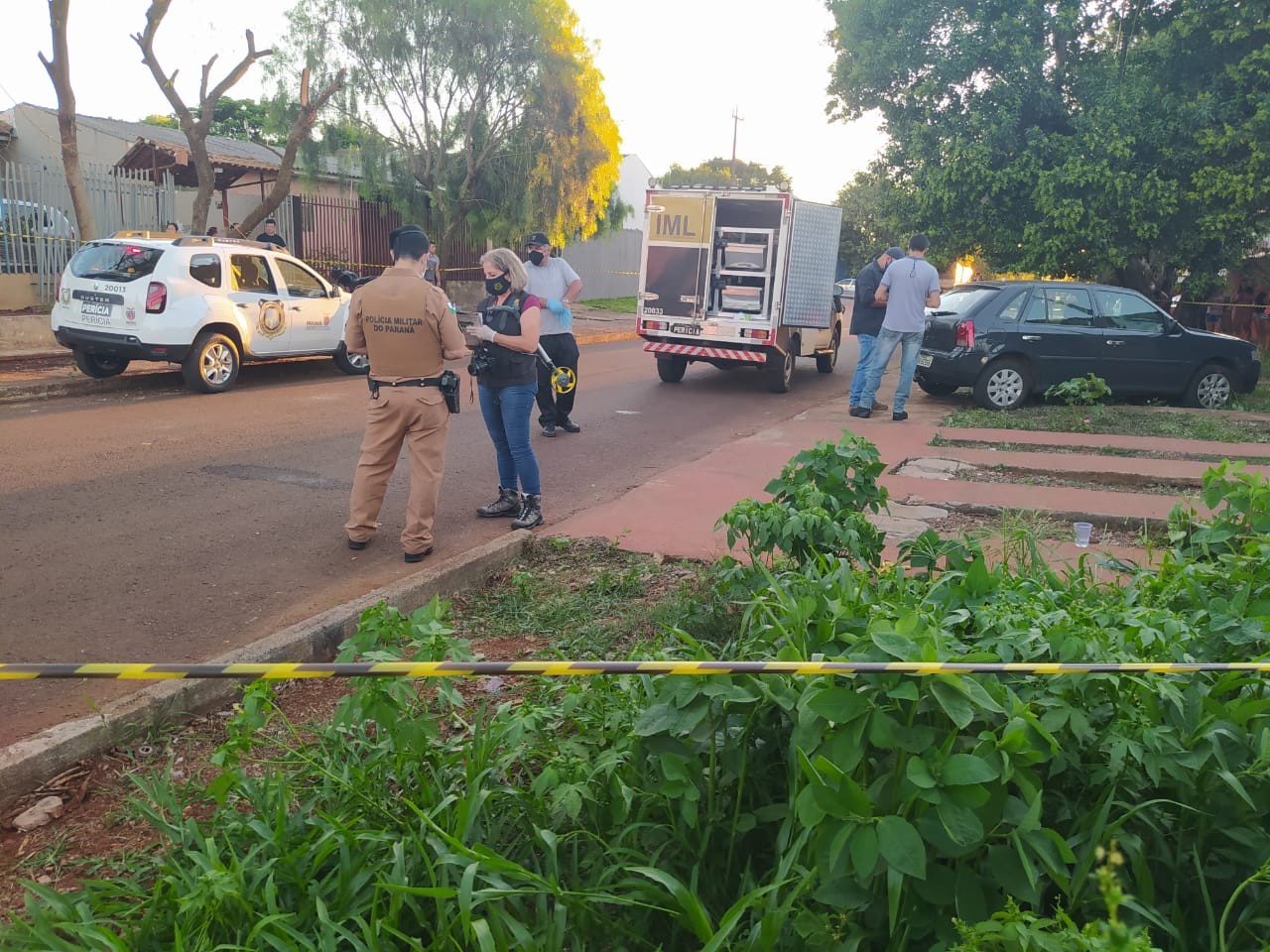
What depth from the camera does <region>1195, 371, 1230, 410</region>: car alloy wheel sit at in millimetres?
13391

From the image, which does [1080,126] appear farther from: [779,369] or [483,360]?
[483,360]

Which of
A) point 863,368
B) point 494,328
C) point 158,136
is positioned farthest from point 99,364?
point 158,136

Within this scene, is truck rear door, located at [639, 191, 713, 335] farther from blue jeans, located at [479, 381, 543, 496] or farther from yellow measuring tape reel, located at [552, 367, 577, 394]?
blue jeans, located at [479, 381, 543, 496]

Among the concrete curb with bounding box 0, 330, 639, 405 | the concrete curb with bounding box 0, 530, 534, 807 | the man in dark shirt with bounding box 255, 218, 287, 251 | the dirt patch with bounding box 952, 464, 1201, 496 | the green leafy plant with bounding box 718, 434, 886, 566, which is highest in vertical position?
the man in dark shirt with bounding box 255, 218, 287, 251

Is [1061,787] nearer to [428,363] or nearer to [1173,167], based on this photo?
[428,363]

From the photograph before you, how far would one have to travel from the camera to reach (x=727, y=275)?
47.7 ft

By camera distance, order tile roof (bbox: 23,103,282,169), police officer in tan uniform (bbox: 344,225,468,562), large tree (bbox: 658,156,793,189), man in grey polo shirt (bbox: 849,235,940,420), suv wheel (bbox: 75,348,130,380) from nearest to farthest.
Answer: police officer in tan uniform (bbox: 344,225,468,562), man in grey polo shirt (bbox: 849,235,940,420), suv wheel (bbox: 75,348,130,380), tile roof (bbox: 23,103,282,169), large tree (bbox: 658,156,793,189)

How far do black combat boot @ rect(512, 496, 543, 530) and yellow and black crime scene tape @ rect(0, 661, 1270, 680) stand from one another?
414 cm

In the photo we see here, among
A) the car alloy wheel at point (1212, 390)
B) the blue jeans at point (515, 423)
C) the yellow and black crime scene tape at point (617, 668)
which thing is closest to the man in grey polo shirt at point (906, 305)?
the car alloy wheel at point (1212, 390)

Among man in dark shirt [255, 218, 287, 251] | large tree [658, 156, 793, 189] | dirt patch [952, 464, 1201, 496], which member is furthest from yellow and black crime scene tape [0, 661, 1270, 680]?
large tree [658, 156, 793, 189]

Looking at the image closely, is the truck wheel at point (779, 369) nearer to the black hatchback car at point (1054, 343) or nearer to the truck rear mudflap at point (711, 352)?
the truck rear mudflap at point (711, 352)

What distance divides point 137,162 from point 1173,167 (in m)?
23.2

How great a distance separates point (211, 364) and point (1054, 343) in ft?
32.8

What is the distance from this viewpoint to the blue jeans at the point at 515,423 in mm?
6602
